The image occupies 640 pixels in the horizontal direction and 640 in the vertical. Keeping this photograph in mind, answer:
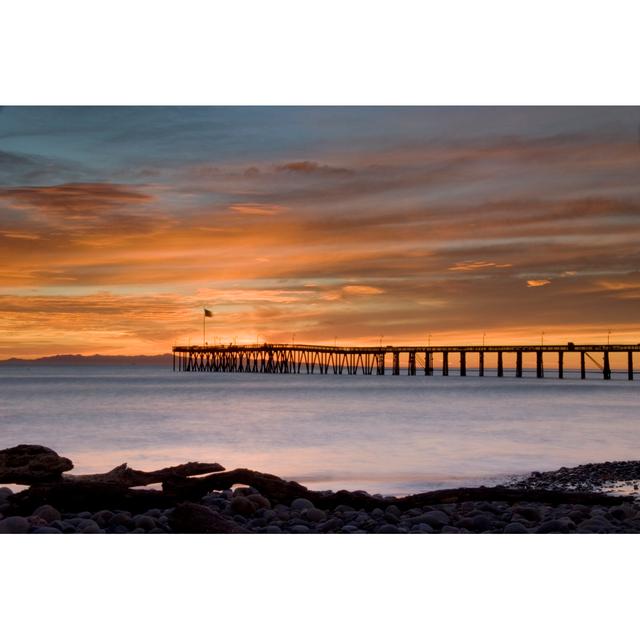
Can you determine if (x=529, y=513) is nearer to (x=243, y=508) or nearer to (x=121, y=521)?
(x=243, y=508)

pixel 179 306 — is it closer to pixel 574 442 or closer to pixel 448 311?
pixel 448 311

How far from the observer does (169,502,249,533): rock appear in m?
5.86

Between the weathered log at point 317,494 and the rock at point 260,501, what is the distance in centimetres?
8

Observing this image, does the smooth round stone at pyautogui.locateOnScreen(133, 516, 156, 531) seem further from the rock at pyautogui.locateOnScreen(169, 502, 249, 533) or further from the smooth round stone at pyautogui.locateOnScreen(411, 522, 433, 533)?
the smooth round stone at pyautogui.locateOnScreen(411, 522, 433, 533)

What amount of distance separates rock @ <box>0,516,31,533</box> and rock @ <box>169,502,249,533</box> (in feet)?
3.37

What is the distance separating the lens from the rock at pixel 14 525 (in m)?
5.97

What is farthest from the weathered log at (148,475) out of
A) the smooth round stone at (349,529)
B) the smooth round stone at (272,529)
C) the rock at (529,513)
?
the rock at (529,513)

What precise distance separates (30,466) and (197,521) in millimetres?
1819

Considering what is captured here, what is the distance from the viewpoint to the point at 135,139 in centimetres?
1299

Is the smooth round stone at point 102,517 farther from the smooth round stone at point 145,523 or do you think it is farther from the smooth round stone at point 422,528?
the smooth round stone at point 422,528

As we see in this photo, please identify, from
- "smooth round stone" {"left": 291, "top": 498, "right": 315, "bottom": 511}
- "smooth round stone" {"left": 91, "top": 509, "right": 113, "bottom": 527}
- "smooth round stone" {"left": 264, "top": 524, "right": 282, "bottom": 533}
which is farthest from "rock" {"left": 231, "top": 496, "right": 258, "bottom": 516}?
"smooth round stone" {"left": 91, "top": 509, "right": 113, "bottom": 527}

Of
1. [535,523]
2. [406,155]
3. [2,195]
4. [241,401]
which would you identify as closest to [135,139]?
[2,195]

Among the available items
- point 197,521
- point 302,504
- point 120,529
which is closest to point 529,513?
point 302,504

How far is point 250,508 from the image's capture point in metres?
6.68
